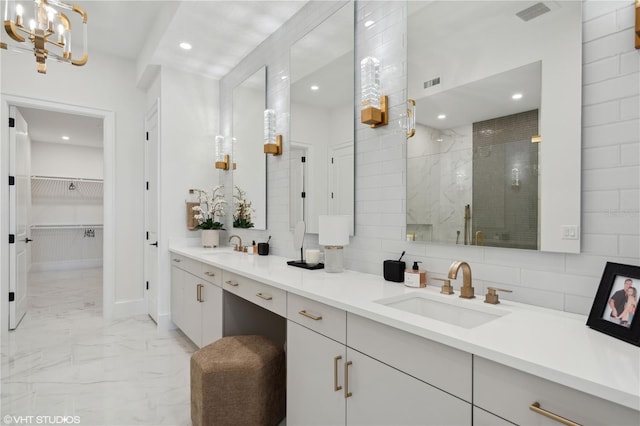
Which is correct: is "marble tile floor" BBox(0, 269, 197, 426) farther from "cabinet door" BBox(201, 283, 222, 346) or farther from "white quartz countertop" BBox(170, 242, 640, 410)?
"white quartz countertop" BBox(170, 242, 640, 410)

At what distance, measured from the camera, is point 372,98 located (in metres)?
2.10

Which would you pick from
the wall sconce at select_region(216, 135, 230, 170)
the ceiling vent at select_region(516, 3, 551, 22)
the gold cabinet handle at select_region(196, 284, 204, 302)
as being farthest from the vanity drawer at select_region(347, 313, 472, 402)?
the wall sconce at select_region(216, 135, 230, 170)

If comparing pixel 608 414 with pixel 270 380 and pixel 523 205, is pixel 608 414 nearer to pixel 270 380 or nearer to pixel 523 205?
pixel 523 205

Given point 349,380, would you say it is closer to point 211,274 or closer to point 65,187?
point 211,274

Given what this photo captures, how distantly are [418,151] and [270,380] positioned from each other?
5.00 feet

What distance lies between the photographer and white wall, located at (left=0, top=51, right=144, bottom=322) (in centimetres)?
417

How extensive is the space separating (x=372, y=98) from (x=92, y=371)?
2977mm

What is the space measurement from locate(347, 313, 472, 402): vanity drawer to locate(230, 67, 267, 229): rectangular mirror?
80.9 inches

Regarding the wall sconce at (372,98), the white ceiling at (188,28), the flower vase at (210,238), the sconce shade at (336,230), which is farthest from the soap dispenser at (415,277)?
the flower vase at (210,238)

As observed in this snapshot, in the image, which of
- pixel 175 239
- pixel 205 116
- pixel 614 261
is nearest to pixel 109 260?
pixel 175 239

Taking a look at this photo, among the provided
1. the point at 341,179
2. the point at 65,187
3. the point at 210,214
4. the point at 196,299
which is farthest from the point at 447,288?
the point at 65,187

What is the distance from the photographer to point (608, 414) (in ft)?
2.58

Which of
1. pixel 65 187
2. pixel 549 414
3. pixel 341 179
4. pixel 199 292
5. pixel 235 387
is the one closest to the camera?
pixel 549 414

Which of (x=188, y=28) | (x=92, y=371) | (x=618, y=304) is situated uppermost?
(x=188, y=28)
